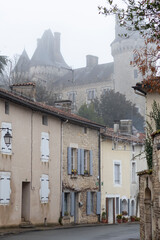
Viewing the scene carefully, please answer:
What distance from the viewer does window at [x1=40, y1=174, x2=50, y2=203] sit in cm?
2433

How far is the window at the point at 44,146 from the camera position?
80.6ft

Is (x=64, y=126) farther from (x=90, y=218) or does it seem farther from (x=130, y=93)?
(x=130, y=93)

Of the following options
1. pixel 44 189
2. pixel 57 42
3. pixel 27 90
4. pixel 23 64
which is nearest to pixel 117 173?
pixel 44 189

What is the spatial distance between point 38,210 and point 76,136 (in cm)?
527

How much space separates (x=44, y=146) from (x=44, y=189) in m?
2.01

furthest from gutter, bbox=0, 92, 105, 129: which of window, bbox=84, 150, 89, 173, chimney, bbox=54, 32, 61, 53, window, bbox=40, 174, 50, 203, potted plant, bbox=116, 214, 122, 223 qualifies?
chimney, bbox=54, 32, 61, 53

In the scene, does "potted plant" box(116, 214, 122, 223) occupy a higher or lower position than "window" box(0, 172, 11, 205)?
lower

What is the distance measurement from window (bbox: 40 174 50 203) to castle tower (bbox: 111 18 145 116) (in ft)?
181

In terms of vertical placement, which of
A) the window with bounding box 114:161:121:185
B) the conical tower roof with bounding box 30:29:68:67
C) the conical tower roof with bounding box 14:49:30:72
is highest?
the conical tower roof with bounding box 30:29:68:67

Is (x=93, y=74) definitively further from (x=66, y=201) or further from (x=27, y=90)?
(x=66, y=201)

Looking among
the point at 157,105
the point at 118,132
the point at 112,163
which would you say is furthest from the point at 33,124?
the point at 118,132

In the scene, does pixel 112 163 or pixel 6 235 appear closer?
pixel 6 235

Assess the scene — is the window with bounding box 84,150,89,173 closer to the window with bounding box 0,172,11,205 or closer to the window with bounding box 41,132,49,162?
the window with bounding box 41,132,49,162

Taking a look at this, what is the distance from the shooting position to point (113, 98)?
203 feet
